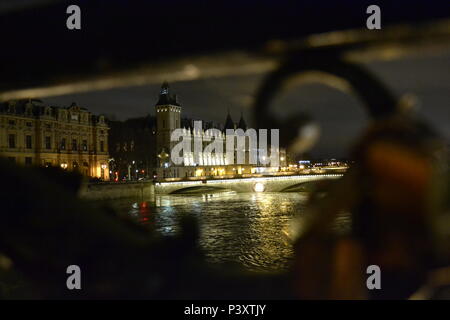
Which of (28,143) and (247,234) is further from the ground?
(28,143)

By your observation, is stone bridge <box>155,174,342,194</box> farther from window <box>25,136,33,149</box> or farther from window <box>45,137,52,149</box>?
window <box>25,136,33,149</box>

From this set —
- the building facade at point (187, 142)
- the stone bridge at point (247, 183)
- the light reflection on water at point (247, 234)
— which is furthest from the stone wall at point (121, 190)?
the building facade at point (187, 142)

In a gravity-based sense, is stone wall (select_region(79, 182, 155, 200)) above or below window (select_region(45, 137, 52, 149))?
below

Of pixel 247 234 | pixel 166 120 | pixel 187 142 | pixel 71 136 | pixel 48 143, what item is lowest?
pixel 247 234

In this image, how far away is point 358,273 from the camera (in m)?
1.54

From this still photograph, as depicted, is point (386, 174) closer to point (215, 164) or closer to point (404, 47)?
point (404, 47)

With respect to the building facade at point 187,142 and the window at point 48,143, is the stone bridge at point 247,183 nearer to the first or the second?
the building facade at point 187,142

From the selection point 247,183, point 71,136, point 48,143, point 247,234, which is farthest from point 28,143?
point 247,183

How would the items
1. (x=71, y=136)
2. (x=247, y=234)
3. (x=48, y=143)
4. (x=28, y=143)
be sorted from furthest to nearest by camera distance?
(x=71, y=136), (x=48, y=143), (x=28, y=143), (x=247, y=234)

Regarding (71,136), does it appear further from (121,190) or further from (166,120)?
(166,120)

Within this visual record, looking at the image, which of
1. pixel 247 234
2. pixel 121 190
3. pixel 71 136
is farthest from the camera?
pixel 121 190

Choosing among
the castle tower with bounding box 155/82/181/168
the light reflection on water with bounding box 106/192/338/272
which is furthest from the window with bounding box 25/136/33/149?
the castle tower with bounding box 155/82/181/168

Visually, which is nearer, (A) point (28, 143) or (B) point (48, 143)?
(A) point (28, 143)
